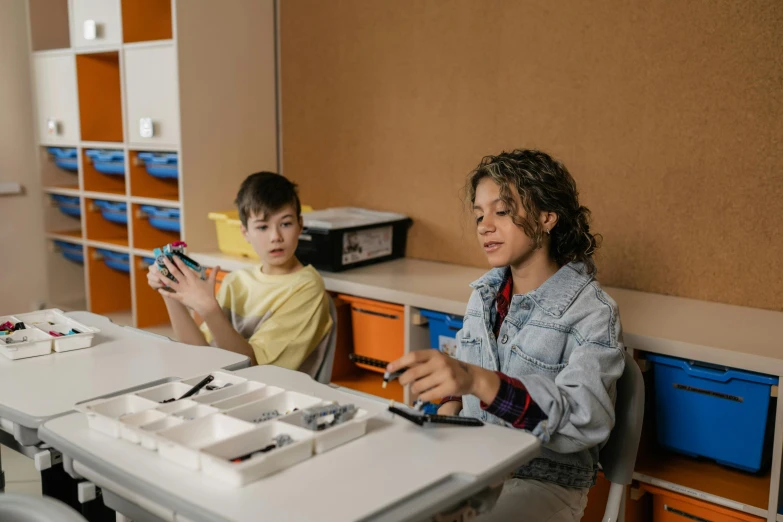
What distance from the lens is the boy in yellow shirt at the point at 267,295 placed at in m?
1.88

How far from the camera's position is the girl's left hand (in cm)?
117

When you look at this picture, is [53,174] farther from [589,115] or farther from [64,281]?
[589,115]

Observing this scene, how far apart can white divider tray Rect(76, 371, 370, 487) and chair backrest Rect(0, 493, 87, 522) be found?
0.67 feet

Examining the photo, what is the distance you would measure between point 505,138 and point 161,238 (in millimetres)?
1536

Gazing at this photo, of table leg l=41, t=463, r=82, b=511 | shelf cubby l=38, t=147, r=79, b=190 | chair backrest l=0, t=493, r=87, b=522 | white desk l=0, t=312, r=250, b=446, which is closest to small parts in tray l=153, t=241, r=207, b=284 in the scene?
white desk l=0, t=312, r=250, b=446

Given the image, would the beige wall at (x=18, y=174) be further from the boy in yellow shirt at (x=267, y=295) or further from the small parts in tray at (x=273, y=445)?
the small parts in tray at (x=273, y=445)

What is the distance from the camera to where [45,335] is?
1.68 m

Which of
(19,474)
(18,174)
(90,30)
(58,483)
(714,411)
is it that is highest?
(90,30)

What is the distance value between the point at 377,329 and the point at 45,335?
106cm

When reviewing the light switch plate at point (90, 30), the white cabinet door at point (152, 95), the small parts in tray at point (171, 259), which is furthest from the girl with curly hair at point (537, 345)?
the light switch plate at point (90, 30)

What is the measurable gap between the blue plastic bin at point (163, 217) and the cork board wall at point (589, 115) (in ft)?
2.06

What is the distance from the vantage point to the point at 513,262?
154 cm

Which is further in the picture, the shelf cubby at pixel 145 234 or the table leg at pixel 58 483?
the shelf cubby at pixel 145 234

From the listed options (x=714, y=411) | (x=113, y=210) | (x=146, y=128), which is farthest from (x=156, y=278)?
(x=113, y=210)
